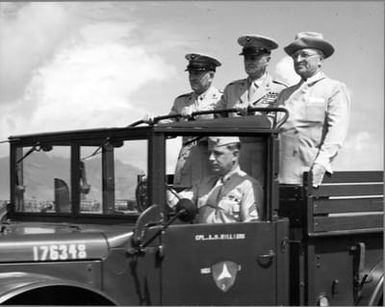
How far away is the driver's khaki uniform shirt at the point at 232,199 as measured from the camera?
428cm

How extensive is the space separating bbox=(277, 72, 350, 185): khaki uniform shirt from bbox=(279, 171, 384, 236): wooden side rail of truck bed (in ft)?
0.58

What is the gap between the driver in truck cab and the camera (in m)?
4.27

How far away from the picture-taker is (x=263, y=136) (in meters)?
4.32

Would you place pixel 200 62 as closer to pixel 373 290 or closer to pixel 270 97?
pixel 270 97

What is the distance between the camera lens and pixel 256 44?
5.29 meters

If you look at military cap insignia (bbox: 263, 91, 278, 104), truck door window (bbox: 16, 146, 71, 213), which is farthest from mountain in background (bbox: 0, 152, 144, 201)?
military cap insignia (bbox: 263, 91, 278, 104)

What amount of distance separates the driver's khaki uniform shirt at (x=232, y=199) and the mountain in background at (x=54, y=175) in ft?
1.20

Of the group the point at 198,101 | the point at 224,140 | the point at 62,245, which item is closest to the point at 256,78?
the point at 198,101

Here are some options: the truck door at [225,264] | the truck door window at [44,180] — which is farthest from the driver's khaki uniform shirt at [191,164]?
the truck door window at [44,180]

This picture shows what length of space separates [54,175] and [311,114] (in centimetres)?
174

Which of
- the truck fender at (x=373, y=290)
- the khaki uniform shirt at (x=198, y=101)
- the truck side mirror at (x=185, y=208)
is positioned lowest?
the truck fender at (x=373, y=290)

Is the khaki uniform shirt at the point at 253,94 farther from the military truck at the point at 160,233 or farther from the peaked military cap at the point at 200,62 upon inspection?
the military truck at the point at 160,233

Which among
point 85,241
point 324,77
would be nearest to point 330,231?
point 324,77

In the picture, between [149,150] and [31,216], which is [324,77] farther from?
[31,216]
